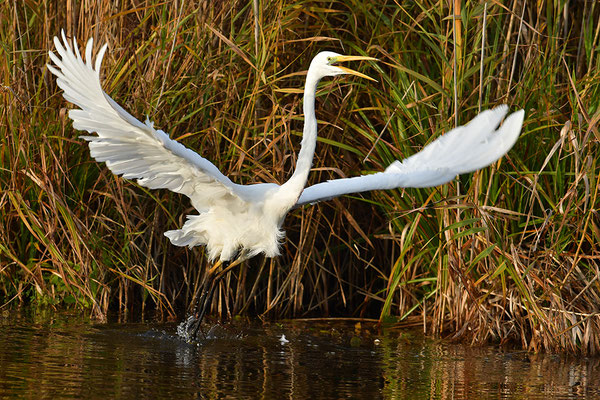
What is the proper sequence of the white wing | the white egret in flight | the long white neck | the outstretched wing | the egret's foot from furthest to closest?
the egret's foot < the long white neck < the white wing < the white egret in flight < the outstretched wing

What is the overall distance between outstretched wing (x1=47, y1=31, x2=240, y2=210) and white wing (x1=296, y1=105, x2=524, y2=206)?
549 millimetres

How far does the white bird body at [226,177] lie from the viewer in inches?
153

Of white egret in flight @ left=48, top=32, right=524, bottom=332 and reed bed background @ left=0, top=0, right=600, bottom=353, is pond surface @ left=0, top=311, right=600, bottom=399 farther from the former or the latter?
white egret in flight @ left=48, top=32, right=524, bottom=332

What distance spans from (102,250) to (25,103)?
0.93 metres

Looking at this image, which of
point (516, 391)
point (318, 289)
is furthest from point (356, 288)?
point (516, 391)

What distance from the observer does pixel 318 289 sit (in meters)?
5.55

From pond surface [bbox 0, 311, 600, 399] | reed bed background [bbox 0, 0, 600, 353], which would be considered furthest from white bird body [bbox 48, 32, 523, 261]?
pond surface [bbox 0, 311, 600, 399]

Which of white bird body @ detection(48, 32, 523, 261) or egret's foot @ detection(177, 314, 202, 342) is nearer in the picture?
white bird body @ detection(48, 32, 523, 261)

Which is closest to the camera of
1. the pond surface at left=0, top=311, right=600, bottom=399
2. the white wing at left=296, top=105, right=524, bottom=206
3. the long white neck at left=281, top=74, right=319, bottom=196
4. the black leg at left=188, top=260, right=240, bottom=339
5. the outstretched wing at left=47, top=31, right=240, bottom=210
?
the pond surface at left=0, top=311, right=600, bottom=399

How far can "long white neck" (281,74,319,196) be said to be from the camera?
4.52 metres

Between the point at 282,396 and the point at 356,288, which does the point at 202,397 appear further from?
the point at 356,288

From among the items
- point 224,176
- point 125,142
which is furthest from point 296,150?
point 125,142

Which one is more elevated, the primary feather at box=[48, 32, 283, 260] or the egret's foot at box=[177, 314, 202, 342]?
the primary feather at box=[48, 32, 283, 260]

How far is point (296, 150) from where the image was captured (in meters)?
5.40
